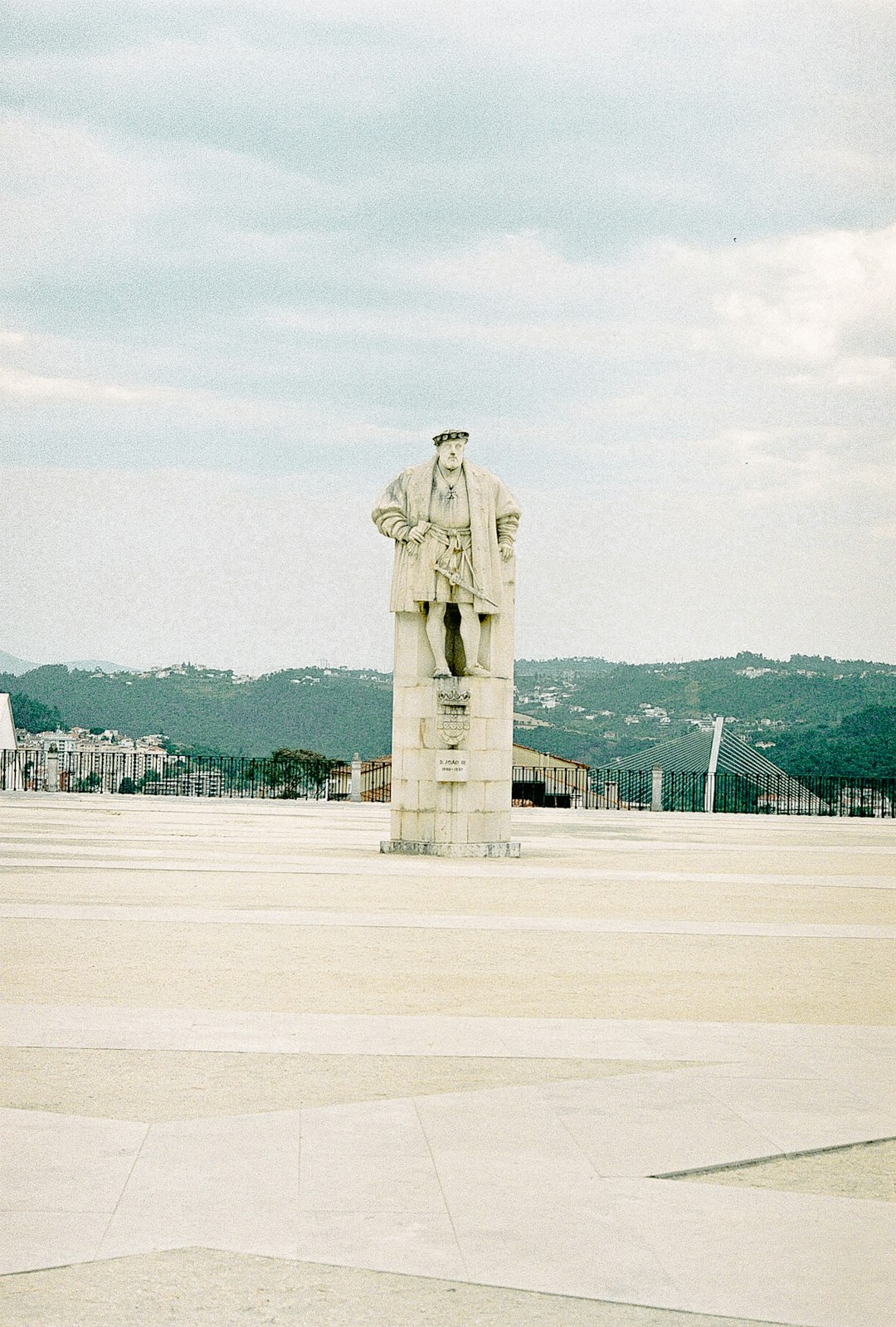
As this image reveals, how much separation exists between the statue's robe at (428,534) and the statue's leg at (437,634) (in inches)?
6.1

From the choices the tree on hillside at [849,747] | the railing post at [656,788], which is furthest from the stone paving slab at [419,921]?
the railing post at [656,788]

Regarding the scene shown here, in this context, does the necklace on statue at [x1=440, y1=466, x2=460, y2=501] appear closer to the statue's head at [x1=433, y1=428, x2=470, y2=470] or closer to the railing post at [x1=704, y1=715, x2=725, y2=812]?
the statue's head at [x1=433, y1=428, x2=470, y2=470]

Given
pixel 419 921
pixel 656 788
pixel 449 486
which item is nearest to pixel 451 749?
pixel 449 486

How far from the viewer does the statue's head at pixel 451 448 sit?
17734 millimetres

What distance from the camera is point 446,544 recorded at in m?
17.6

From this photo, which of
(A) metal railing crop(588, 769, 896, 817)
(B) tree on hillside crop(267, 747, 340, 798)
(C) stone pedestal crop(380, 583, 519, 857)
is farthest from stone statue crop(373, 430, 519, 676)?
(B) tree on hillside crop(267, 747, 340, 798)

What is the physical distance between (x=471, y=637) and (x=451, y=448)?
7.33ft

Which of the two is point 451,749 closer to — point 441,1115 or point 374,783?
point 441,1115

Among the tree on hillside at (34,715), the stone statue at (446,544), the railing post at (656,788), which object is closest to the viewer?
the stone statue at (446,544)

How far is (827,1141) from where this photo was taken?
5.16 metres

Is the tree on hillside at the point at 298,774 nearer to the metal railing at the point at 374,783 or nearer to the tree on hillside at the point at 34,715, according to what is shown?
the metal railing at the point at 374,783

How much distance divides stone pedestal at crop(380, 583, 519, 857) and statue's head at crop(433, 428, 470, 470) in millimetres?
1593

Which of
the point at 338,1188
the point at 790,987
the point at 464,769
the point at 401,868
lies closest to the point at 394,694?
the point at 464,769

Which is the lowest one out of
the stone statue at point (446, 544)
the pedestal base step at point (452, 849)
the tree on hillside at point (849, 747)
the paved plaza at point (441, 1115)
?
the paved plaza at point (441, 1115)
